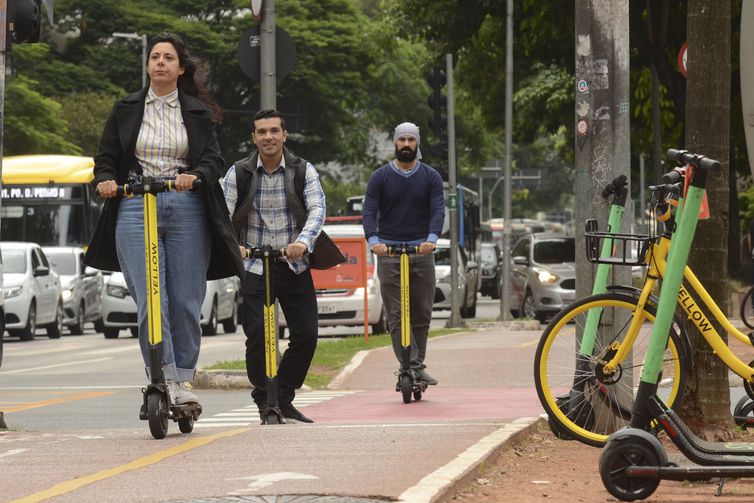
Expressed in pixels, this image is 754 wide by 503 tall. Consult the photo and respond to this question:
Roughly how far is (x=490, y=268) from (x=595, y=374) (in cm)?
5089

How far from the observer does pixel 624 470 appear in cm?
599

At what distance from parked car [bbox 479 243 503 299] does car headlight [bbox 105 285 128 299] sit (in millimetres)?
30413

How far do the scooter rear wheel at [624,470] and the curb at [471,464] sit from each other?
565 mm

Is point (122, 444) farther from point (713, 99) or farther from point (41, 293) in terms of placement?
point (41, 293)

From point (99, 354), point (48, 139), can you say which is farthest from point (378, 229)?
point (48, 139)

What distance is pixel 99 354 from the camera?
2281 cm

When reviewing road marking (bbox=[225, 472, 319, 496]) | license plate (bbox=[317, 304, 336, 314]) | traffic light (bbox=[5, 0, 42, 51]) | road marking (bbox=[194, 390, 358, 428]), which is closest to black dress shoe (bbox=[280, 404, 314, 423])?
road marking (bbox=[194, 390, 358, 428])

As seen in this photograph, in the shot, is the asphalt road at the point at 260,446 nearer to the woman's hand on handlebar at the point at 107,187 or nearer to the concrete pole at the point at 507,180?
the woman's hand on handlebar at the point at 107,187

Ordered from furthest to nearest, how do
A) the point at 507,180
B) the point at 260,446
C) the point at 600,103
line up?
the point at 507,180 → the point at 600,103 → the point at 260,446

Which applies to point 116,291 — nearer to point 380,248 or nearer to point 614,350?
point 380,248

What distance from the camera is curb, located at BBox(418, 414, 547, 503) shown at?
5.90 m

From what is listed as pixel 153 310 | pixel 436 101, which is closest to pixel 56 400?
pixel 153 310

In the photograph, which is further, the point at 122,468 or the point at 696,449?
the point at 122,468

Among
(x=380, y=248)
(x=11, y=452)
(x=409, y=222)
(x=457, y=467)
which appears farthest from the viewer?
(x=409, y=222)
